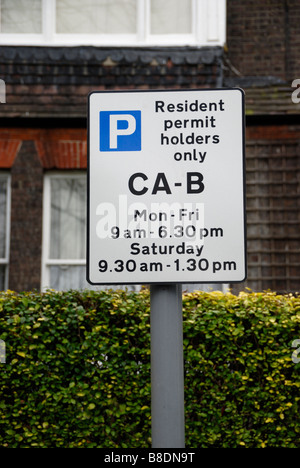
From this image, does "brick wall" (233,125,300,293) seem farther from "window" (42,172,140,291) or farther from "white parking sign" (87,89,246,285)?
"white parking sign" (87,89,246,285)

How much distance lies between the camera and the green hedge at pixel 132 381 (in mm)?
4398

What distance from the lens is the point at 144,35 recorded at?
8.32m

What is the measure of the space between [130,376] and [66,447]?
0.71 metres

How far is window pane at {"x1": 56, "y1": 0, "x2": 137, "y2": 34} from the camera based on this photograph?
27.6ft

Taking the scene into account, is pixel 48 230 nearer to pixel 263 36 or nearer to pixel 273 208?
pixel 273 208

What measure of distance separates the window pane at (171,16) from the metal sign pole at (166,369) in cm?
677

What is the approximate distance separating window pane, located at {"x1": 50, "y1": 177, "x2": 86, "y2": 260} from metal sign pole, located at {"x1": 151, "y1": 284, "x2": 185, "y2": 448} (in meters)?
6.09

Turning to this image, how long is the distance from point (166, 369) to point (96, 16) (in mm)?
7156

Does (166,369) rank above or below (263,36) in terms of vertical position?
below

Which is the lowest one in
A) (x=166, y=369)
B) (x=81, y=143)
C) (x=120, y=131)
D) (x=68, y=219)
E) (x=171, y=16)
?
(x=166, y=369)

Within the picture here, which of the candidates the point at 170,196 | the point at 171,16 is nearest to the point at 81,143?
the point at 171,16

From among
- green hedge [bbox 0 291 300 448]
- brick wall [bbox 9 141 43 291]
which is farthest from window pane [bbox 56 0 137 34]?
green hedge [bbox 0 291 300 448]

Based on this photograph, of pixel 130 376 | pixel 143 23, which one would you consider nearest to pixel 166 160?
pixel 130 376

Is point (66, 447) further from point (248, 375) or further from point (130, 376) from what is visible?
point (248, 375)
